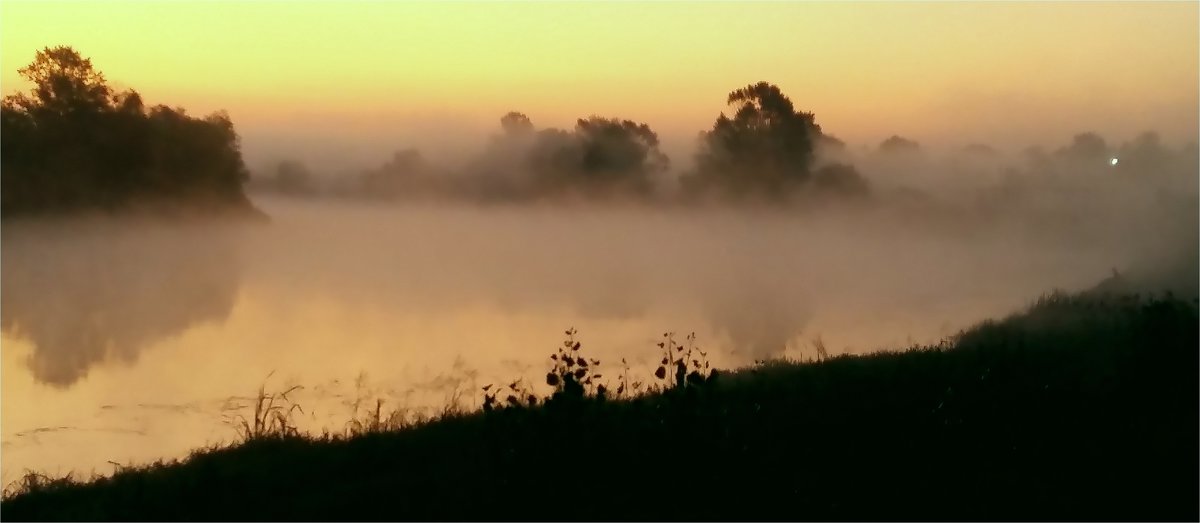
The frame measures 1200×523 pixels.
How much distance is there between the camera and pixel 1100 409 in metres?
6.54

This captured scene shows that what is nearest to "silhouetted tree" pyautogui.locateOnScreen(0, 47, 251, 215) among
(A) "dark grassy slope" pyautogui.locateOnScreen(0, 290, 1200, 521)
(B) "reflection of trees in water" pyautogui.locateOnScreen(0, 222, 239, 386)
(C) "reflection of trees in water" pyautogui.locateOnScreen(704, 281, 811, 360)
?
(B) "reflection of trees in water" pyautogui.locateOnScreen(0, 222, 239, 386)

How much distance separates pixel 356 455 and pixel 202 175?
111 feet

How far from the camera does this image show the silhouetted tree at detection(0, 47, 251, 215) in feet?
96.1

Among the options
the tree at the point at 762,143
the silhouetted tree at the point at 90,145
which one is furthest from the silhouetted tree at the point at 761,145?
the silhouetted tree at the point at 90,145

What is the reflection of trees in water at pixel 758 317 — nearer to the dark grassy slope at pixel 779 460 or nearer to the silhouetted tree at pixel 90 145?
the dark grassy slope at pixel 779 460

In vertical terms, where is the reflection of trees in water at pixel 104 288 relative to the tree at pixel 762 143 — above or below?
below

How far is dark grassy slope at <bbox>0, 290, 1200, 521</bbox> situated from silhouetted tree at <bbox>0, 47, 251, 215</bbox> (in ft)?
87.6

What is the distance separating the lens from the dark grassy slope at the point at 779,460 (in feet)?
17.1

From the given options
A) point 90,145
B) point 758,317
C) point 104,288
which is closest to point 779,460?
point 758,317

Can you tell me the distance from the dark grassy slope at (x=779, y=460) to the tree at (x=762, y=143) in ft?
102

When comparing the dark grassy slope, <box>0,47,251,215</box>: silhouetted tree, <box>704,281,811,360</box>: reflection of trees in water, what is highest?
<box>0,47,251,215</box>: silhouetted tree

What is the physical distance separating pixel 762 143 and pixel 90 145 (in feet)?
89.6

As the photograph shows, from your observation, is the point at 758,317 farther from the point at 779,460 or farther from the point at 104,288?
the point at 104,288

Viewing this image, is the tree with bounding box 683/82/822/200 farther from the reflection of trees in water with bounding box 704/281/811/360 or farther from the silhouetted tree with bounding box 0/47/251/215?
the silhouetted tree with bounding box 0/47/251/215
